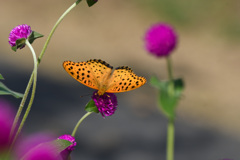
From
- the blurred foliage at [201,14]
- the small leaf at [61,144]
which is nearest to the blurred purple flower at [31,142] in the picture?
the small leaf at [61,144]

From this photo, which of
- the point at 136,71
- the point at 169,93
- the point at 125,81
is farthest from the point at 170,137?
the point at 136,71

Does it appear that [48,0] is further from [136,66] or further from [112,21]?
[136,66]

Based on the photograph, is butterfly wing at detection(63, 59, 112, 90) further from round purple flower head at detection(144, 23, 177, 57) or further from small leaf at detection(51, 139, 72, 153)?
round purple flower head at detection(144, 23, 177, 57)

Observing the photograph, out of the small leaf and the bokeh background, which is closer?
the small leaf

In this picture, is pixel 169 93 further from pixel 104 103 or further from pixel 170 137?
pixel 104 103

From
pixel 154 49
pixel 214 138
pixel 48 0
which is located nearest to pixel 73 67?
pixel 154 49

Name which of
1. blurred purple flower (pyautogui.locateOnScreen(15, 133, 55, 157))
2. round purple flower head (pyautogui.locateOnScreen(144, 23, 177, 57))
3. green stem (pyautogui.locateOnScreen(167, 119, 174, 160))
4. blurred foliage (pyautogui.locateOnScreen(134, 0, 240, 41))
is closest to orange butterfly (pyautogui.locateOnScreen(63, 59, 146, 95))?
blurred purple flower (pyautogui.locateOnScreen(15, 133, 55, 157))
